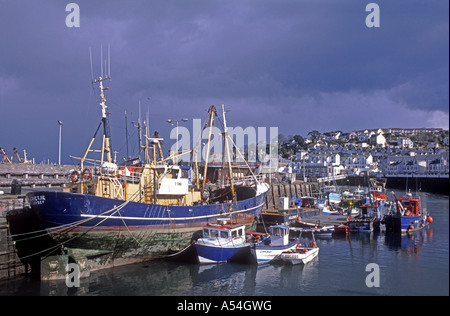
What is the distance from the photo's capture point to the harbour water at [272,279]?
1950cm

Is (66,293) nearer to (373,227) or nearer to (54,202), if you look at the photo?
(54,202)

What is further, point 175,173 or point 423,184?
point 423,184

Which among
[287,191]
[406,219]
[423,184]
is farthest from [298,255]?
[423,184]

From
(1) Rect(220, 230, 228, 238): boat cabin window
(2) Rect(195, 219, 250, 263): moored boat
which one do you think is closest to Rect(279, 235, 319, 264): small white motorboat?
(2) Rect(195, 219, 250, 263): moored boat

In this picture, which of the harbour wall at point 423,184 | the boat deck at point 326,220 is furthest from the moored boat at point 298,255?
the harbour wall at point 423,184

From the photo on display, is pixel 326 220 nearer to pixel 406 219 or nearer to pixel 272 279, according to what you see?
pixel 406 219

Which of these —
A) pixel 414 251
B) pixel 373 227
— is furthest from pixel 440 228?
pixel 414 251

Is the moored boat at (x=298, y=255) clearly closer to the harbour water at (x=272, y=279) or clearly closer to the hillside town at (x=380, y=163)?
the harbour water at (x=272, y=279)

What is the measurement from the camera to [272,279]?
72.0 feet

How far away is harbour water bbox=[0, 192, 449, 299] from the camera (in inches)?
768

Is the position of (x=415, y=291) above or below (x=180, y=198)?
below

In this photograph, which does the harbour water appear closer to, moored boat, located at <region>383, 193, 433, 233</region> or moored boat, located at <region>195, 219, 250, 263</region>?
moored boat, located at <region>195, 219, 250, 263</region>
